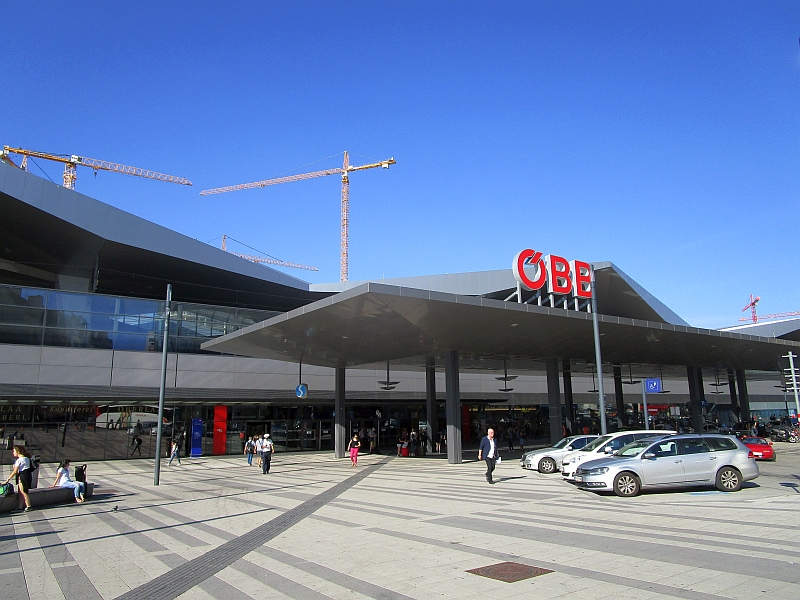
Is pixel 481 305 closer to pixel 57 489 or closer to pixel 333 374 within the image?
pixel 57 489

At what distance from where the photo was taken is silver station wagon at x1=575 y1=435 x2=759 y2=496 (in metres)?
15.0

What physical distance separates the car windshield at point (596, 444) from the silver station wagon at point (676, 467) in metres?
4.59

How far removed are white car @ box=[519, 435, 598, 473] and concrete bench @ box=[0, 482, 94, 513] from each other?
50.2 feet

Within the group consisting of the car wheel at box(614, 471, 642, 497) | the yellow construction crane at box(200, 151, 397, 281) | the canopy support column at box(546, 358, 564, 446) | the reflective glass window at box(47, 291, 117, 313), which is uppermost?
the yellow construction crane at box(200, 151, 397, 281)

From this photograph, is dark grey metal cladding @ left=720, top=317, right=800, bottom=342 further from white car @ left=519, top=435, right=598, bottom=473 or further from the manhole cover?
the manhole cover

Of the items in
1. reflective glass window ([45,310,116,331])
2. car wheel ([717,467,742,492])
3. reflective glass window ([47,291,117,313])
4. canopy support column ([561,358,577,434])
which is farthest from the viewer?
canopy support column ([561,358,577,434])

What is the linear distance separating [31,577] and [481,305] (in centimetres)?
1509

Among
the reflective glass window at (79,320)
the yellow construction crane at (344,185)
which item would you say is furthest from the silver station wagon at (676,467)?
the yellow construction crane at (344,185)

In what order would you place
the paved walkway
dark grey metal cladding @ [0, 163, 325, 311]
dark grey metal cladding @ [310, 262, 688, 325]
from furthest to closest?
dark grey metal cladding @ [310, 262, 688, 325] → dark grey metal cladding @ [0, 163, 325, 311] → the paved walkway

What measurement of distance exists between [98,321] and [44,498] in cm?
2033

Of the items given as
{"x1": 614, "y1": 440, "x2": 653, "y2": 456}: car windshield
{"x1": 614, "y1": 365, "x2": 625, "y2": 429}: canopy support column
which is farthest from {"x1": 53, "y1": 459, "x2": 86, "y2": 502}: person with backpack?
{"x1": 614, "y1": 365, "x2": 625, "y2": 429}: canopy support column

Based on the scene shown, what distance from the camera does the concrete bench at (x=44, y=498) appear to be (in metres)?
14.3

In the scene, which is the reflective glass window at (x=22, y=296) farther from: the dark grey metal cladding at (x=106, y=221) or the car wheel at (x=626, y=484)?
the car wheel at (x=626, y=484)

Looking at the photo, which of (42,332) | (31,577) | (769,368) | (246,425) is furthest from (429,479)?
(769,368)
